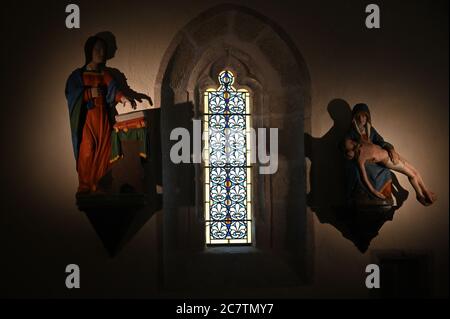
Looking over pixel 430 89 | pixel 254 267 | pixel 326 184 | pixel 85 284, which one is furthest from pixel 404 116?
pixel 85 284

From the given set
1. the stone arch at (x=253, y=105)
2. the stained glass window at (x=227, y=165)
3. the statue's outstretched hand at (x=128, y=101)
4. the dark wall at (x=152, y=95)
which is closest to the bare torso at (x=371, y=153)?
the dark wall at (x=152, y=95)

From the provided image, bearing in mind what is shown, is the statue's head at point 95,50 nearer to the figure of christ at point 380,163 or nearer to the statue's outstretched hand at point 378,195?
the figure of christ at point 380,163

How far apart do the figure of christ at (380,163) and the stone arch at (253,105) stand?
0.60 m

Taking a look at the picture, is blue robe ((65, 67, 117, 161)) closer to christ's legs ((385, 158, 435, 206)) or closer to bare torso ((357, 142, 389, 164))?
bare torso ((357, 142, 389, 164))

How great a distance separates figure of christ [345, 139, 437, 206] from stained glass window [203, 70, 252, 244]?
124 cm

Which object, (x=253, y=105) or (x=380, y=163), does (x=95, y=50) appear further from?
(x=380, y=163)

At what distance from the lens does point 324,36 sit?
25.2ft

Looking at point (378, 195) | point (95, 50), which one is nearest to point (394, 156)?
point (378, 195)

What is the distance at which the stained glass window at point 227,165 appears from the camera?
25.7 ft

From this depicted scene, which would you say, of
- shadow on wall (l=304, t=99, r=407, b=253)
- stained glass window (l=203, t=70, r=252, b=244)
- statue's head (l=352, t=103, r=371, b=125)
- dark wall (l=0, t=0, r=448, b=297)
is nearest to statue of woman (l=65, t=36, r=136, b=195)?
dark wall (l=0, t=0, r=448, b=297)

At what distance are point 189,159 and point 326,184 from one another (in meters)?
1.44

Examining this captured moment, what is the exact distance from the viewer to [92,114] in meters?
7.12

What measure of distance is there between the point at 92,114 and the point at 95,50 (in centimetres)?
65

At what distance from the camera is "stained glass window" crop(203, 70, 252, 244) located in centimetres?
784
